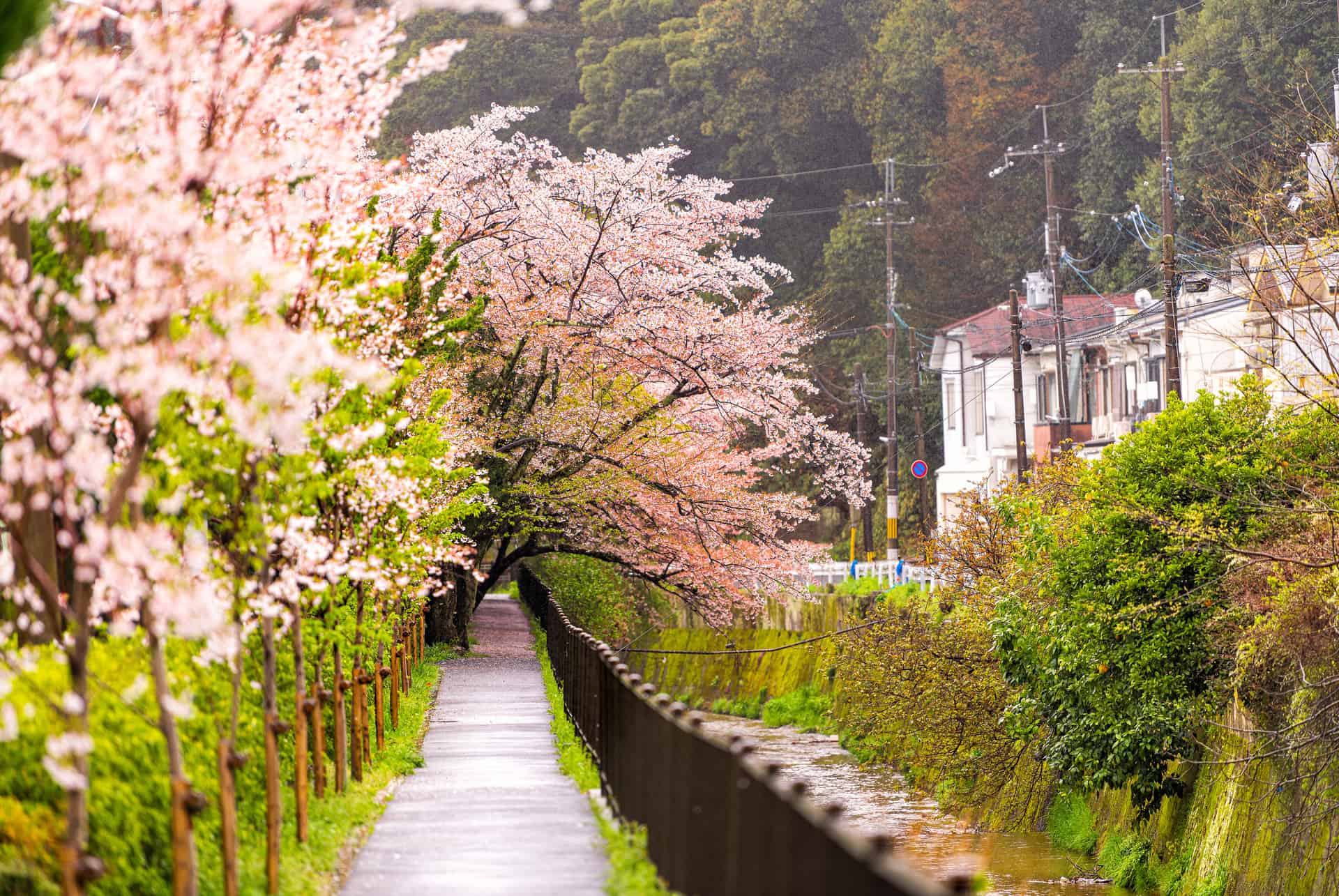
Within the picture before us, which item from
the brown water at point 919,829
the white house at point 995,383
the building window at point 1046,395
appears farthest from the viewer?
the building window at point 1046,395

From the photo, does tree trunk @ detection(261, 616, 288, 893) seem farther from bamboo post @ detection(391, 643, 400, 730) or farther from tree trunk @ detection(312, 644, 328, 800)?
bamboo post @ detection(391, 643, 400, 730)

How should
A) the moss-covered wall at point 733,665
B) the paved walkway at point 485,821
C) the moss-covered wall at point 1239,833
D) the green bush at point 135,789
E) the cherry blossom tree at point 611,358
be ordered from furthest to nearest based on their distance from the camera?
the moss-covered wall at point 733,665 → the cherry blossom tree at point 611,358 → the moss-covered wall at point 1239,833 → the paved walkway at point 485,821 → the green bush at point 135,789

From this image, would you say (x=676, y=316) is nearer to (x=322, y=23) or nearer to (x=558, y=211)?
(x=558, y=211)

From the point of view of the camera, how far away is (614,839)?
448 inches

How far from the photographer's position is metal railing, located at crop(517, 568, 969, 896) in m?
5.32

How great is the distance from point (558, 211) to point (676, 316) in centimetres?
267

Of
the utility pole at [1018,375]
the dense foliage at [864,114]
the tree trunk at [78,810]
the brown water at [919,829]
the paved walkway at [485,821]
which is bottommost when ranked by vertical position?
the brown water at [919,829]

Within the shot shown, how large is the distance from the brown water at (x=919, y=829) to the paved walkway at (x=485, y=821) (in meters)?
2.42

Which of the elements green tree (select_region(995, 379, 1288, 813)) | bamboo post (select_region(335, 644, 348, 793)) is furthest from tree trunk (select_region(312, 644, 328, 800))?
green tree (select_region(995, 379, 1288, 813))

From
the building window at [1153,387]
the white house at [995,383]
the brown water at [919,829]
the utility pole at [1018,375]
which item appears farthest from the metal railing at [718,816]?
the white house at [995,383]

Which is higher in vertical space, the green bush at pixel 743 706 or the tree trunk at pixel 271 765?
the tree trunk at pixel 271 765

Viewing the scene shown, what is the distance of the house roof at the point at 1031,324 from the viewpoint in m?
54.2

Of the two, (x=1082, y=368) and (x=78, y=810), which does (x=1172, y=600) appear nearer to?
(x=78, y=810)

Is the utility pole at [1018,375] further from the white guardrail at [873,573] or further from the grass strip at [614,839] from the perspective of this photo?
the grass strip at [614,839]
